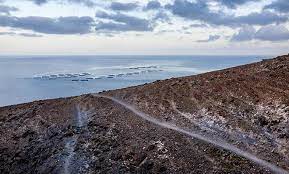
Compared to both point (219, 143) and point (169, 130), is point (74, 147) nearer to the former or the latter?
point (169, 130)

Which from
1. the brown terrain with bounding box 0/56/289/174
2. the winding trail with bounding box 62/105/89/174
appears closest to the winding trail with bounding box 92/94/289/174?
the brown terrain with bounding box 0/56/289/174

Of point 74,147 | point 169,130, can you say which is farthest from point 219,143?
point 74,147

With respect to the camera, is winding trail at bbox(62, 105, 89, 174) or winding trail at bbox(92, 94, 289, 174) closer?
winding trail at bbox(92, 94, 289, 174)

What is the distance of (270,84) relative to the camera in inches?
1697

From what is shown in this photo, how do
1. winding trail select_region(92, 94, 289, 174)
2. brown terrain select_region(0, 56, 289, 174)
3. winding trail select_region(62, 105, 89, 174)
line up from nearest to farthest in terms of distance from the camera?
1. winding trail select_region(92, 94, 289, 174)
2. brown terrain select_region(0, 56, 289, 174)
3. winding trail select_region(62, 105, 89, 174)

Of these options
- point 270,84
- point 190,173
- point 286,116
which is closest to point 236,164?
point 190,173

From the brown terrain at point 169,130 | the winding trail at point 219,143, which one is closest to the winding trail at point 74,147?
the brown terrain at point 169,130

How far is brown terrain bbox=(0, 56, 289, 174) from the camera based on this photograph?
107 feet

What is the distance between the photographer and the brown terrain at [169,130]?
3256 centimetres

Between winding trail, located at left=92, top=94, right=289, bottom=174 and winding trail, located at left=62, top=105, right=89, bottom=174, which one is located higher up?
winding trail, located at left=92, top=94, right=289, bottom=174

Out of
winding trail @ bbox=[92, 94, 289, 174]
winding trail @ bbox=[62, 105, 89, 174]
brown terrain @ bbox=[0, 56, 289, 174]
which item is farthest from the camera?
winding trail @ bbox=[62, 105, 89, 174]

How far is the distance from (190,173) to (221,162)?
222cm

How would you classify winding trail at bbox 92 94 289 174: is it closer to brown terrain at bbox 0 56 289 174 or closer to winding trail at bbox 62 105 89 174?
brown terrain at bbox 0 56 289 174

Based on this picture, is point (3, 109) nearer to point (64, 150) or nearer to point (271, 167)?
point (64, 150)
